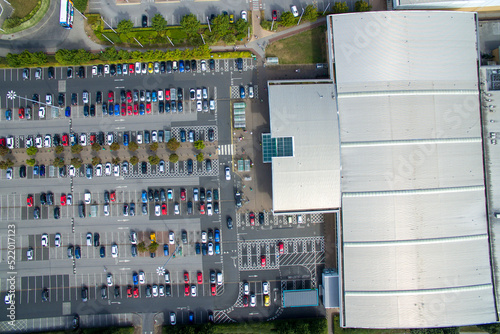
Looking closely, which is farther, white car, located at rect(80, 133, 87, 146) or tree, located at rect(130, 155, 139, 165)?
white car, located at rect(80, 133, 87, 146)

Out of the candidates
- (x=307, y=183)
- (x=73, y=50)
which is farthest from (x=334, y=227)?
(x=73, y=50)

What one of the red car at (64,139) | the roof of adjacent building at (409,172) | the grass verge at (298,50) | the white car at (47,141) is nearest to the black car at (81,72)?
the red car at (64,139)

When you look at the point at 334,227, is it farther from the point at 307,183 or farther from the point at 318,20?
the point at 318,20

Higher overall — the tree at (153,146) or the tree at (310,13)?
the tree at (310,13)

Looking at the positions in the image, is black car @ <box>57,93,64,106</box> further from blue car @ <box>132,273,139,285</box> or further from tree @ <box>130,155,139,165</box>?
blue car @ <box>132,273,139,285</box>

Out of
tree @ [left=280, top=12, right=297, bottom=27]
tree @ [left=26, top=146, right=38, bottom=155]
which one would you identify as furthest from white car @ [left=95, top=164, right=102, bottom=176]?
tree @ [left=280, top=12, right=297, bottom=27]

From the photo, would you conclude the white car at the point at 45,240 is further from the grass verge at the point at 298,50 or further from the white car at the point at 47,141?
the grass verge at the point at 298,50

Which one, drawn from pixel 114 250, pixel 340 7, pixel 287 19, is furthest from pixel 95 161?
pixel 340 7
